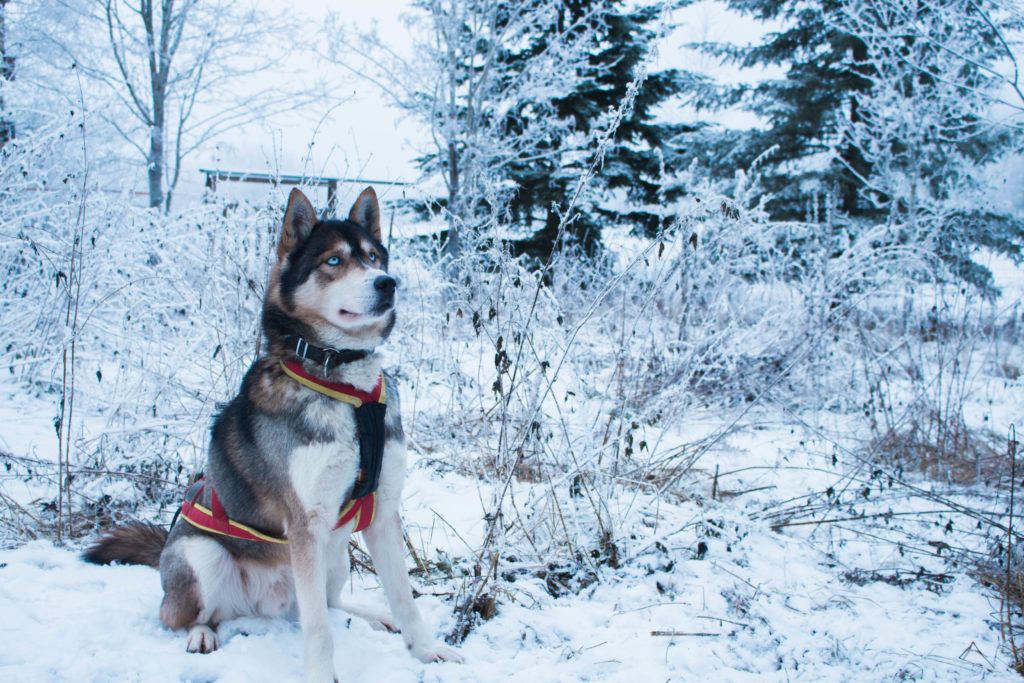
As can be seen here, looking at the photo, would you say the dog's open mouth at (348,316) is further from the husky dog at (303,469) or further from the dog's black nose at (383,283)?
the dog's black nose at (383,283)

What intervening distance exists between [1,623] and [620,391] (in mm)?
3382

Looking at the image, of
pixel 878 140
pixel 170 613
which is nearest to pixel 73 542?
pixel 170 613

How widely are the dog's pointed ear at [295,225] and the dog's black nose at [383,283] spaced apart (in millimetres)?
386

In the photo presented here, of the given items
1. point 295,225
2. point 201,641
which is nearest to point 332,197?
point 295,225

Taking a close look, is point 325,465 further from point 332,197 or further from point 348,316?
point 332,197

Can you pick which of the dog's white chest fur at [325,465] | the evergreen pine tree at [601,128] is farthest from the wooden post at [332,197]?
the evergreen pine tree at [601,128]

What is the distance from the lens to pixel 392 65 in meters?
12.1

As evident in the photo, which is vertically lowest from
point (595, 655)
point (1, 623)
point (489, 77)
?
point (595, 655)

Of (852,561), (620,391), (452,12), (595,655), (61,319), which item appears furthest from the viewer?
(452,12)

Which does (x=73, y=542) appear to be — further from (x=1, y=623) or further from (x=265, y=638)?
(x=265, y=638)

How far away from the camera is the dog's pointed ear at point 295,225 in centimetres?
228

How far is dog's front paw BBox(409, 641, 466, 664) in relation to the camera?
2312mm

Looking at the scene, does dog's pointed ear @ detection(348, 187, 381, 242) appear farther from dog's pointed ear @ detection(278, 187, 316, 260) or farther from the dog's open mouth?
the dog's open mouth

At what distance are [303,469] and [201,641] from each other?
2.50 feet
